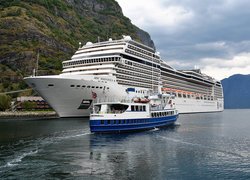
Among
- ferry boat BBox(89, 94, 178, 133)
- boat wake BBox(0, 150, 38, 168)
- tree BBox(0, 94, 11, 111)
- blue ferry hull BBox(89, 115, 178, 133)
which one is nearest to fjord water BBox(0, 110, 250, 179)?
boat wake BBox(0, 150, 38, 168)

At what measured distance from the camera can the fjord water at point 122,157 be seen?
28.9 m

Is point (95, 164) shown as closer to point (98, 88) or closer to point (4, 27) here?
point (98, 88)

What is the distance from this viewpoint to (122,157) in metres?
35.8

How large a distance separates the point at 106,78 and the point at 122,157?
49.1 meters

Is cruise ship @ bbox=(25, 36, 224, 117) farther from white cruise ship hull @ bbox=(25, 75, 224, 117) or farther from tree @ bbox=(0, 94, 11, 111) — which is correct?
tree @ bbox=(0, 94, 11, 111)

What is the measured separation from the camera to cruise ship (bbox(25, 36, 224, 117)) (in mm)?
77625

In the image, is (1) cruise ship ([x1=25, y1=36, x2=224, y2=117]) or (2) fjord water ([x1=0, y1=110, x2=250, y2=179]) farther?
(1) cruise ship ([x1=25, y1=36, x2=224, y2=117])

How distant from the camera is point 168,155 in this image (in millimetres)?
37219

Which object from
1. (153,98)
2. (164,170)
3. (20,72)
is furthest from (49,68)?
(164,170)

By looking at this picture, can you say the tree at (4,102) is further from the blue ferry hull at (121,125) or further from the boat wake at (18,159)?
the boat wake at (18,159)

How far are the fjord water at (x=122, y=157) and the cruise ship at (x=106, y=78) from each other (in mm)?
27581

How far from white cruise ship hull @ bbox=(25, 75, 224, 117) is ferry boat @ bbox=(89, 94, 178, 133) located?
18.0 metres

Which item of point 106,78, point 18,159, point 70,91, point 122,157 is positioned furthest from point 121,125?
point 106,78

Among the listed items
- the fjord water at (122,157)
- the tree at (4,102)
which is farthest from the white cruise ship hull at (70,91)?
the tree at (4,102)
